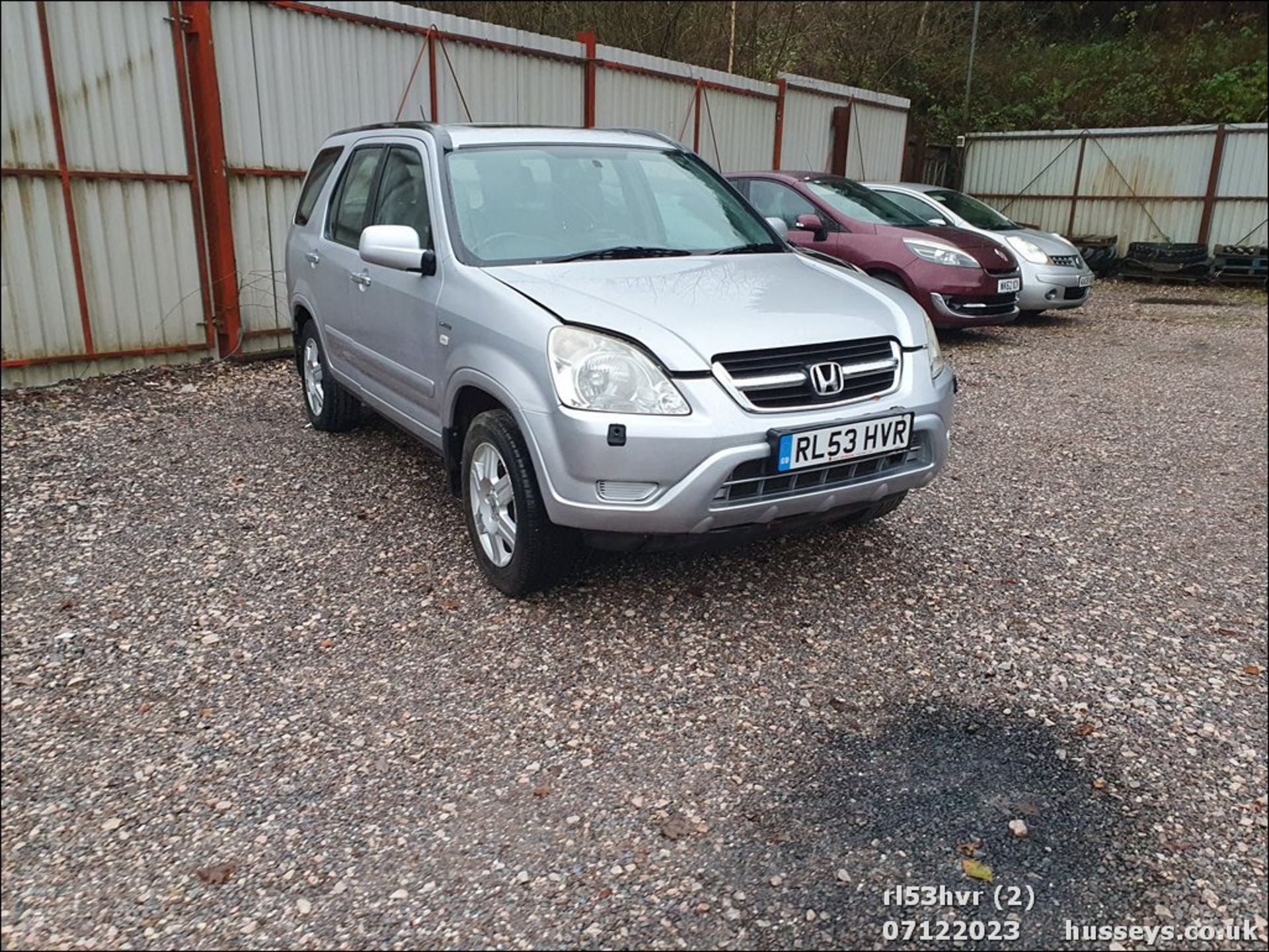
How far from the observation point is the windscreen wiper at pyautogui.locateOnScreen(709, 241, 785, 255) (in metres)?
4.26

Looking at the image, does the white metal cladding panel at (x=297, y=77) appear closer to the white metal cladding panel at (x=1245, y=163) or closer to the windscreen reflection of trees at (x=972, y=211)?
the windscreen reflection of trees at (x=972, y=211)

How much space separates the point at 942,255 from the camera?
29.1 ft

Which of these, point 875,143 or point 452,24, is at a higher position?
point 452,24

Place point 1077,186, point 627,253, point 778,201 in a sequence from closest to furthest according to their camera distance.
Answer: point 627,253, point 778,201, point 1077,186

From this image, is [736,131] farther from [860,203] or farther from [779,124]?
[860,203]

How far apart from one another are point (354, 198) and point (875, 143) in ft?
39.7

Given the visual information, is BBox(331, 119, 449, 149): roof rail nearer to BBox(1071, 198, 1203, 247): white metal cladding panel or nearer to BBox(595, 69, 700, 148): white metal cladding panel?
BBox(595, 69, 700, 148): white metal cladding panel

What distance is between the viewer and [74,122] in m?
6.45

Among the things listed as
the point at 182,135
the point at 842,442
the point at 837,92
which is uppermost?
the point at 837,92

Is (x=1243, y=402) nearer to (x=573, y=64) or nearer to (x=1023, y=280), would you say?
(x=1023, y=280)

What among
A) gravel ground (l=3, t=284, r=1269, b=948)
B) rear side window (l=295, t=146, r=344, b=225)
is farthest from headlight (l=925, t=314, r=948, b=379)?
rear side window (l=295, t=146, r=344, b=225)

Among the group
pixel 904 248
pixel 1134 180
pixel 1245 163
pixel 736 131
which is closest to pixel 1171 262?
pixel 1245 163

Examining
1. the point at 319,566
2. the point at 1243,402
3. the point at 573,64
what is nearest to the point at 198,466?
the point at 319,566

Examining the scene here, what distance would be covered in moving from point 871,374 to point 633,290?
2.98 feet
